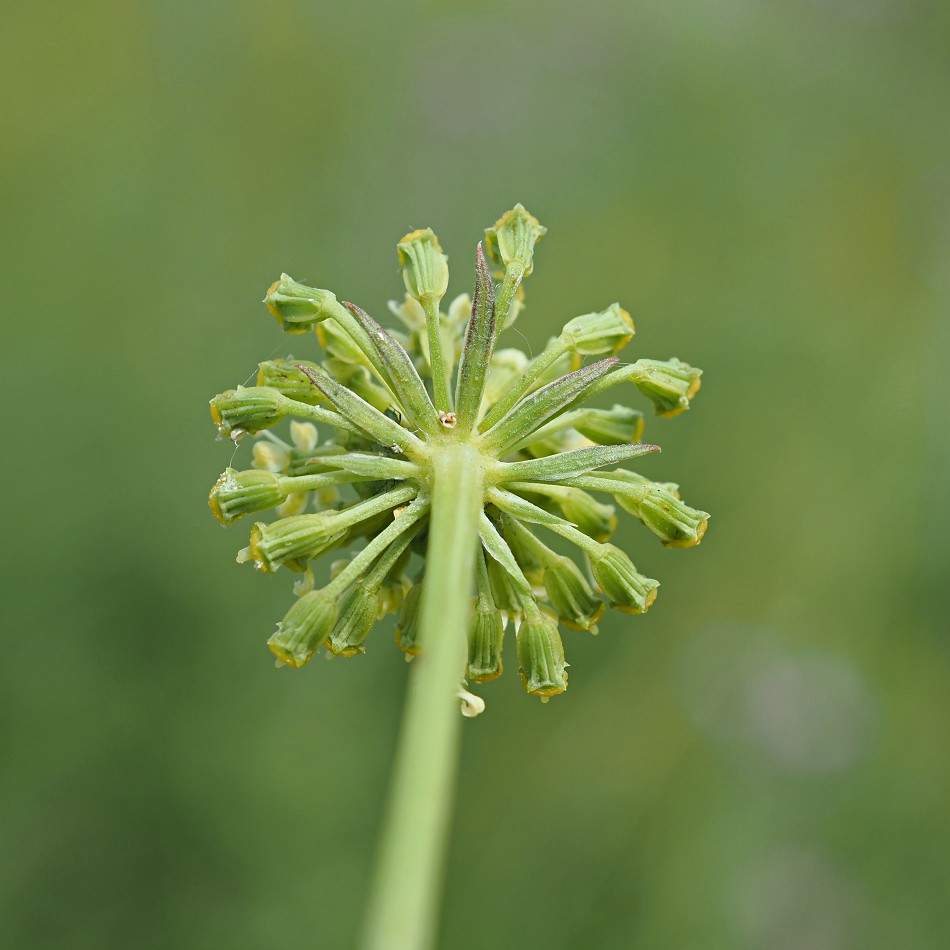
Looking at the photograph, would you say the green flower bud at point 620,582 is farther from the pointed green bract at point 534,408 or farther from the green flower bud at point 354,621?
the green flower bud at point 354,621

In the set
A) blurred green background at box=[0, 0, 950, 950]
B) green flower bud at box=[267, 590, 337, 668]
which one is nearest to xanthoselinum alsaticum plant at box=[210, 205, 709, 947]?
green flower bud at box=[267, 590, 337, 668]

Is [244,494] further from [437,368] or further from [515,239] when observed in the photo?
[515,239]

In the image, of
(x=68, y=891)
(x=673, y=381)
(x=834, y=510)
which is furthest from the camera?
(x=834, y=510)

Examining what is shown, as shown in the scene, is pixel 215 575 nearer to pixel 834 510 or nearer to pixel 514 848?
pixel 514 848

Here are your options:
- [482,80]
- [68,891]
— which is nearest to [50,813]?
[68,891]

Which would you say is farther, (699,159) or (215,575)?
(699,159)

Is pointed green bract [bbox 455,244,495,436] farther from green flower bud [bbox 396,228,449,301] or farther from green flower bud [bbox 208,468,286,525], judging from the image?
green flower bud [bbox 208,468,286,525]
